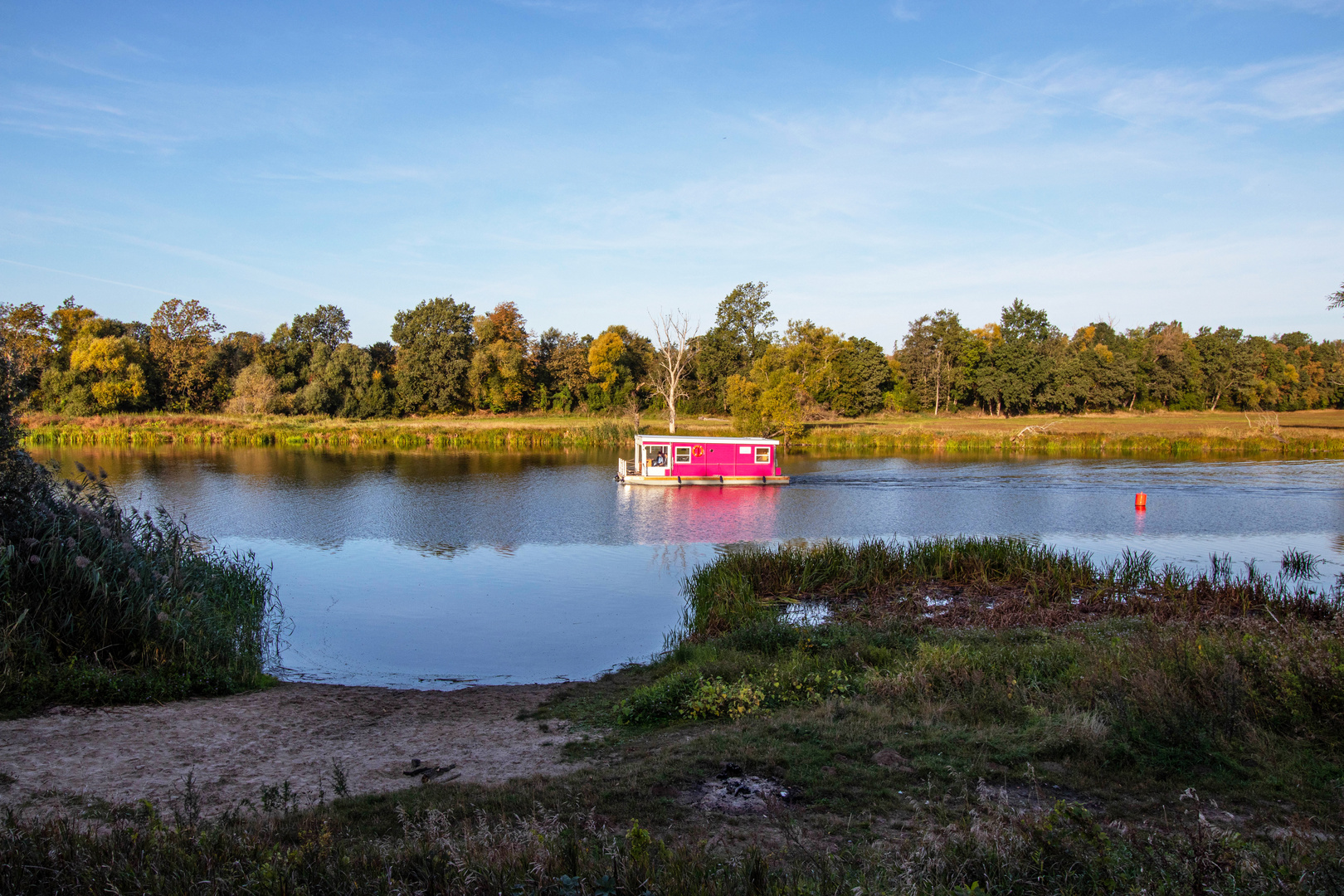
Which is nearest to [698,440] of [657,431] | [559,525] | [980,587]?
[559,525]

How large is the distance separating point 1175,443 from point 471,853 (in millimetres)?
53135

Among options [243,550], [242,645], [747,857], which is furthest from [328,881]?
[243,550]

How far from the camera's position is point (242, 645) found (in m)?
10.7

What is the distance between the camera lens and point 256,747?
21.8 feet

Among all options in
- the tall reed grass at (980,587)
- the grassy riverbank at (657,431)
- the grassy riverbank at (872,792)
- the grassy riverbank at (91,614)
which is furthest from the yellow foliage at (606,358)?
the grassy riverbank at (872,792)

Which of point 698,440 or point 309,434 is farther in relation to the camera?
point 309,434

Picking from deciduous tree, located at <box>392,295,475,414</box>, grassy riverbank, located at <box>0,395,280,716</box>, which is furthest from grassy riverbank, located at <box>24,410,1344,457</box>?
grassy riverbank, located at <box>0,395,280,716</box>

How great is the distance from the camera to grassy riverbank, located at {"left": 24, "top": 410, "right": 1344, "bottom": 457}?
156ft

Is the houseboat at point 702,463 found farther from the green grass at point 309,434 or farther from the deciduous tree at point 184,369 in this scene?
the deciduous tree at point 184,369

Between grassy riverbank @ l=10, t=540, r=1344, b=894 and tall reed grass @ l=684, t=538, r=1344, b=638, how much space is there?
A: 3.97 ft

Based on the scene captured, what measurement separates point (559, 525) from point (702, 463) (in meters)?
12.5

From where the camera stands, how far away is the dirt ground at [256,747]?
5535mm

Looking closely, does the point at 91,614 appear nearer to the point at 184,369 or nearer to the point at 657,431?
the point at 657,431

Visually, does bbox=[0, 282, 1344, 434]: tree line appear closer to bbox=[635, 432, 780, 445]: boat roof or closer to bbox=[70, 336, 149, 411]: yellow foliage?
bbox=[70, 336, 149, 411]: yellow foliage
